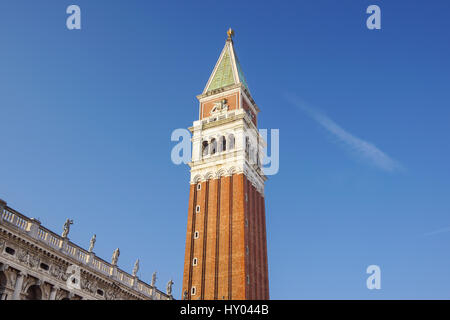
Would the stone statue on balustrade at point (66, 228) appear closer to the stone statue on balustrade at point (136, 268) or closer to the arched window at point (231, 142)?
the stone statue on balustrade at point (136, 268)

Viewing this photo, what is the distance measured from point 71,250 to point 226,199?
27.5 meters

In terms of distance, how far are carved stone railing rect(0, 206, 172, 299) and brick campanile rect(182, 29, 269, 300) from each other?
38.7ft

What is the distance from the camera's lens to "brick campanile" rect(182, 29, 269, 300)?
54.6 metres

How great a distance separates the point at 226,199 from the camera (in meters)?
59.2

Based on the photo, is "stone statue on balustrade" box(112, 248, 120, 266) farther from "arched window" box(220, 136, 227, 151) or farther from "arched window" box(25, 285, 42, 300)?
"arched window" box(220, 136, 227, 151)

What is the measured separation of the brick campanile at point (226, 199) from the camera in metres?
54.6

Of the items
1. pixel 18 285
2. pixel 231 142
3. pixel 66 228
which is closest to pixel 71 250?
pixel 66 228

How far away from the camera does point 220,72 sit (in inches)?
2847

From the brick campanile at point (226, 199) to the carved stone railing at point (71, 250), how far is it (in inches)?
464

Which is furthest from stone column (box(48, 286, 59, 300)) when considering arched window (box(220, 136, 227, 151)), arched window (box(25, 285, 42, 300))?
arched window (box(220, 136, 227, 151))

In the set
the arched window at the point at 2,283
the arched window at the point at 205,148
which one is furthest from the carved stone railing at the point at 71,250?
the arched window at the point at 205,148
